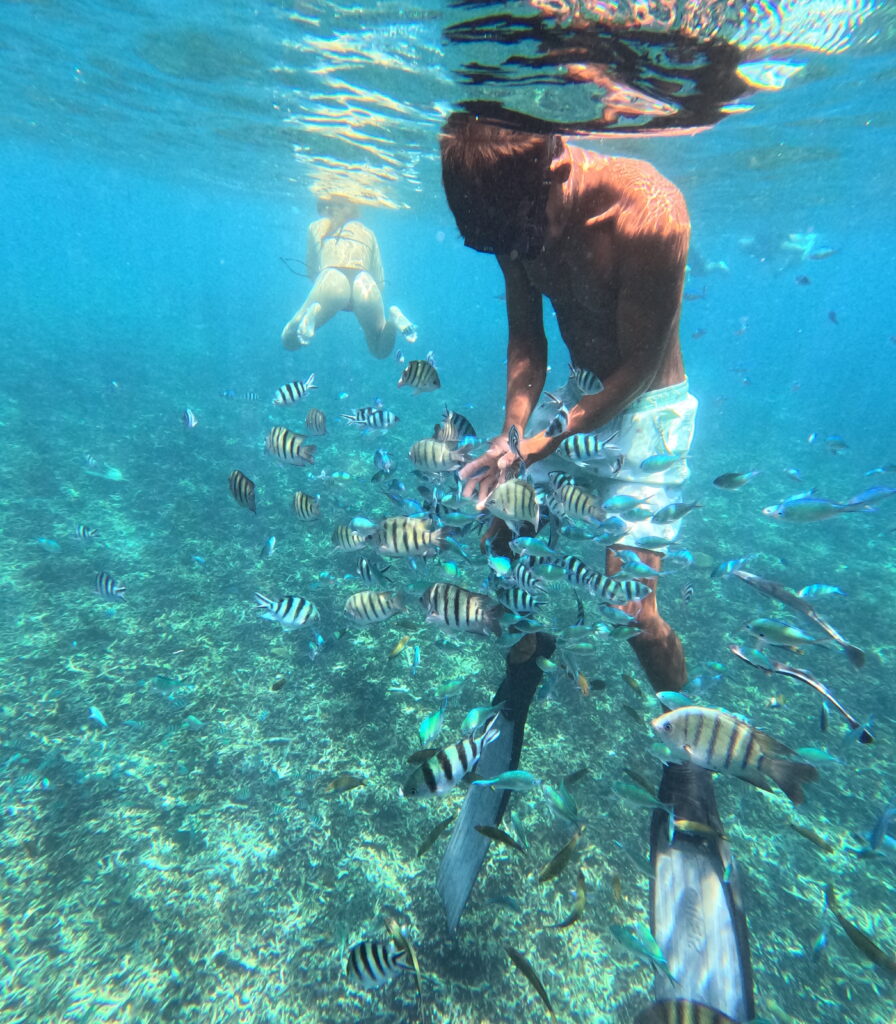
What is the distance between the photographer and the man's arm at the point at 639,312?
10.1ft

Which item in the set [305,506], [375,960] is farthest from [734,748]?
[305,506]

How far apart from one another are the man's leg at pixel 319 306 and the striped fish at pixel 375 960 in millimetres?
13837

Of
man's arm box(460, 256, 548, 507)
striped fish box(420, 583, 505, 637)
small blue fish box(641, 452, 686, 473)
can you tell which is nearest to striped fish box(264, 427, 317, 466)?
man's arm box(460, 256, 548, 507)

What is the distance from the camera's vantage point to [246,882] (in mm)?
3703

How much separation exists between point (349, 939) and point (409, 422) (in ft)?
54.8

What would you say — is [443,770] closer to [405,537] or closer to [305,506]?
[405,537]

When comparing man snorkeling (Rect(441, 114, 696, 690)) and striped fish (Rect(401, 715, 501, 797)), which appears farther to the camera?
man snorkeling (Rect(441, 114, 696, 690))

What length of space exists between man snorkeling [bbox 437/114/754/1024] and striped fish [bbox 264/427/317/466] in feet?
7.08

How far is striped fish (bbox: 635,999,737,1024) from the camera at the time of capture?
235 cm

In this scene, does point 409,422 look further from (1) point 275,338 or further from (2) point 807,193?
(1) point 275,338

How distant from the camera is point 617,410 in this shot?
3.38m

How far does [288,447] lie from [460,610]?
275 centimetres

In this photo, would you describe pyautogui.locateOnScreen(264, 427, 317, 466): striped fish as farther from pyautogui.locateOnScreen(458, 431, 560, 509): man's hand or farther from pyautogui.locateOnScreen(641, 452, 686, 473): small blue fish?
pyautogui.locateOnScreen(641, 452, 686, 473): small blue fish

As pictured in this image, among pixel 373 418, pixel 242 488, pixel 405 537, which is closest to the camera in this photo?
pixel 405 537
